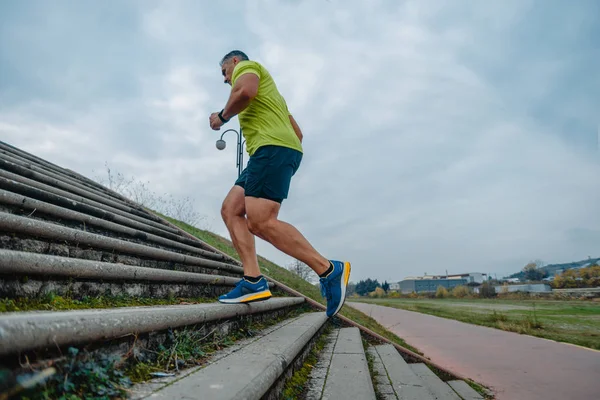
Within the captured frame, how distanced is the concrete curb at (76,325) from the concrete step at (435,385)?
7.19 feet

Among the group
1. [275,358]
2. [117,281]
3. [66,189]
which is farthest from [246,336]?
[66,189]

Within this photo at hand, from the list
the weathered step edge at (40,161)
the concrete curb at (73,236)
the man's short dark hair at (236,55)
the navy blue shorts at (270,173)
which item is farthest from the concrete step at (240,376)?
the weathered step edge at (40,161)

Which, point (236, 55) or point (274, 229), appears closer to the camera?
point (274, 229)

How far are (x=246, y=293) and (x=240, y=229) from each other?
51 cm

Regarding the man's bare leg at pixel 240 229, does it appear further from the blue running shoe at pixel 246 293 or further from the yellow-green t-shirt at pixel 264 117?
Answer: the yellow-green t-shirt at pixel 264 117

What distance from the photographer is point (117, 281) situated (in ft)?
6.51

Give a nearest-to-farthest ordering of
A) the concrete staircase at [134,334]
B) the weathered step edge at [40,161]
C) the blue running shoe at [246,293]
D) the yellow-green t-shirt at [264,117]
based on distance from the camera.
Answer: the concrete staircase at [134,334] < the blue running shoe at [246,293] < the yellow-green t-shirt at [264,117] < the weathered step edge at [40,161]

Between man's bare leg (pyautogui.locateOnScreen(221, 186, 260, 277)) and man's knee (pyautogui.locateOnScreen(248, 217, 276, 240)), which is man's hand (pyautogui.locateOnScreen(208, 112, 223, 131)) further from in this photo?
man's knee (pyautogui.locateOnScreen(248, 217, 276, 240))

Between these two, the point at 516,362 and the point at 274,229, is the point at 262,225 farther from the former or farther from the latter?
the point at 516,362

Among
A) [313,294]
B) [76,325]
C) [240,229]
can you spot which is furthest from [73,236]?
[313,294]

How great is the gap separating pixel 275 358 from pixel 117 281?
1.08 m

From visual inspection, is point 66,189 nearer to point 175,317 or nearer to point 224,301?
point 224,301

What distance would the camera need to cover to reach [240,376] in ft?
4.13

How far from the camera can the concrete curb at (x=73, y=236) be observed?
1757 mm
